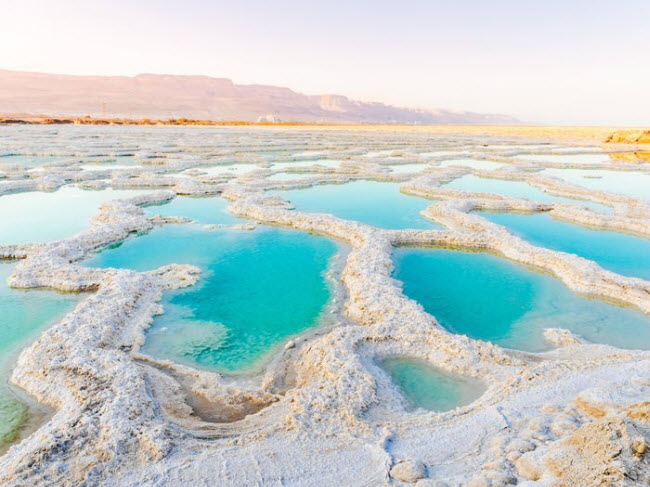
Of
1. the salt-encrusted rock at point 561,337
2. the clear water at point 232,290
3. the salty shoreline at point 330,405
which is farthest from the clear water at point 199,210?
the salt-encrusted rock at point 561,337

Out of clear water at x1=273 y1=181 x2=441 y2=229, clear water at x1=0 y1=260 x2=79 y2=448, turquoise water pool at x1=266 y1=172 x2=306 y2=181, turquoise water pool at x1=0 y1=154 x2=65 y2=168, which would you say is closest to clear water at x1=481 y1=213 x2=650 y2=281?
clear water at x1=273 y1=181 x2=441 y2=229

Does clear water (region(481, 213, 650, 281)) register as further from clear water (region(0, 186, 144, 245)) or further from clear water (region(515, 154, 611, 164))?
clear water (region(515, 154, 611, 164))

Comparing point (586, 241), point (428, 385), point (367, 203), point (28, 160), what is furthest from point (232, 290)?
point (28, 160)

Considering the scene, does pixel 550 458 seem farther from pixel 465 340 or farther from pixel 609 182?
pixel 609 182

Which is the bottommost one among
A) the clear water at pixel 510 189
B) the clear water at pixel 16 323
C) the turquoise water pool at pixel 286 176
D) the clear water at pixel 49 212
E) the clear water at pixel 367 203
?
the clear water at pixel 16 323

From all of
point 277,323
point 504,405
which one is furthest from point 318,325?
point 504,405

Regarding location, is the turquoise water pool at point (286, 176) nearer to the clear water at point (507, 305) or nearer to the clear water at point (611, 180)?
the clear water at point (507, 305)
